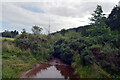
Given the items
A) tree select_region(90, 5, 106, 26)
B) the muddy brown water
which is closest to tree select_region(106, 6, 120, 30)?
tree select_region(90, 5, 106, 26)

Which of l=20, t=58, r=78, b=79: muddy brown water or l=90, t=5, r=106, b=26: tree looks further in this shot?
l=90, t=5, r=106, b=26: tree

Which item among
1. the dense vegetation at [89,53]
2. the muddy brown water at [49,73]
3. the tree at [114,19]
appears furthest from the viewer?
the tree at [114,19]

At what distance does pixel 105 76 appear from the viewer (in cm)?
516

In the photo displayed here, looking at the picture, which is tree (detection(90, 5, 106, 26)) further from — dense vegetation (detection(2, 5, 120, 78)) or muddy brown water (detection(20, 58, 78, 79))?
muddy brown water (detection(20, 58, 78, 79))

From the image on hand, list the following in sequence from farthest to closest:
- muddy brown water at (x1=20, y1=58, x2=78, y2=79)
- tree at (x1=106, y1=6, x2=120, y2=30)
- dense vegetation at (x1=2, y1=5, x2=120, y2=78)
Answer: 1. tree at (x1=106, y1=6, x2=120, y2=30)
2. muddy brown water at (x1=20, y1=58, x2=78, y2=79)
3. dense vegetation at (x1=2, y1=5, x2=120, y2=78)

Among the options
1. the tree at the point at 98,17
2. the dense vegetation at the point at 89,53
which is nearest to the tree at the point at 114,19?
the dense vegetation at the point at 89,53

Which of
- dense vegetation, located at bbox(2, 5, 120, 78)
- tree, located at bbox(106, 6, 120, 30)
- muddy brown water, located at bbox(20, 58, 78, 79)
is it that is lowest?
muddy brown water, located at bbox(20, 58, 78, 79)

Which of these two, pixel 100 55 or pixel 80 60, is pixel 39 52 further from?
pixel 100 55

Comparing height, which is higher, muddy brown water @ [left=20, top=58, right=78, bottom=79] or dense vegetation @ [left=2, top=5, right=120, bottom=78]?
dense vegetation @ [left=2, top=5, right=120, bottom=78]

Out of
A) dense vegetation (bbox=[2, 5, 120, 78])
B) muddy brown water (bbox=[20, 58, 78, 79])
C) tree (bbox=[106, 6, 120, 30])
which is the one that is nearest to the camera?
dense vegetation (bbox=[2, 5, 120, 78])

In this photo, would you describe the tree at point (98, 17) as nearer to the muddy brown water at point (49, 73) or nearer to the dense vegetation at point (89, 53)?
the dense vegetation at point (89, 53)

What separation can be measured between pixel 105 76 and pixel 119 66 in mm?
1166

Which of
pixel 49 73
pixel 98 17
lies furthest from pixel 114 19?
pixel 49 73

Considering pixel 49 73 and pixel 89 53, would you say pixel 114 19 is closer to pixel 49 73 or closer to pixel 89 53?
pixel 89 53
